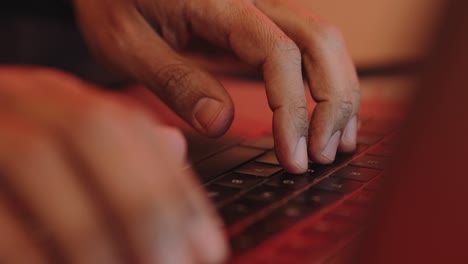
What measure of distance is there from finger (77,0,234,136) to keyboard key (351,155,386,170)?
0.16 metres

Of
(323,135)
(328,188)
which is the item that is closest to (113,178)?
(328,188)

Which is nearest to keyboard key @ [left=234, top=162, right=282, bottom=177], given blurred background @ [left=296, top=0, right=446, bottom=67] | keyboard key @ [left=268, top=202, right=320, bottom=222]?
keyboard key @ [left=268, top=202, right=320, bottom=222]

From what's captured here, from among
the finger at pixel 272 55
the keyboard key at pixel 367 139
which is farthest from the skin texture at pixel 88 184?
the keyboard key at pixel 367 139

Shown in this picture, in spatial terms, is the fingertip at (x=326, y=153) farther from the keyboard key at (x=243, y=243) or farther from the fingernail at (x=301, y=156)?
the keyboard key at (x=243, y=243)

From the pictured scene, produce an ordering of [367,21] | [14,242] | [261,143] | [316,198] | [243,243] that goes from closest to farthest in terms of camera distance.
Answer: [14,242]
[243,243]
[316,198]
[261,143]
[367,21]

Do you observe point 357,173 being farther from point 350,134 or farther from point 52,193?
point 52,193

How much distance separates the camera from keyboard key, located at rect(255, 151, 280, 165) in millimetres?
705

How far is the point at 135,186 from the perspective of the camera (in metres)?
0.35

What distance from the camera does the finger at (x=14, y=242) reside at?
33cm

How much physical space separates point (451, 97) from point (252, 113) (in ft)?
2.48

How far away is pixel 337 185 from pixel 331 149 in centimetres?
10

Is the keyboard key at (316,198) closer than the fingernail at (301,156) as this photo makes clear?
Yes

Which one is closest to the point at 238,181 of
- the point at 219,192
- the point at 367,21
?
the point at 219,192

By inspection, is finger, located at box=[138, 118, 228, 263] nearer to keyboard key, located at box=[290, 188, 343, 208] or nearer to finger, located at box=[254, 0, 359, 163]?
keyboard key, located at box=[290, 188, 343, 208]
